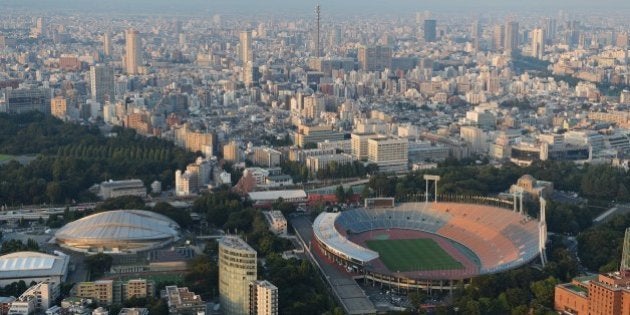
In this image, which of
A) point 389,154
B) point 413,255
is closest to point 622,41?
point 389,154

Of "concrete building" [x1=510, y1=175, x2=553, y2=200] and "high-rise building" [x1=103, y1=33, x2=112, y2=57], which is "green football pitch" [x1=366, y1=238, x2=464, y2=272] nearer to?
"concrete building" [x1=510, y1=175, x2=553, y2=200]

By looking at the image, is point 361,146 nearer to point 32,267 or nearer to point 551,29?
point 32,267

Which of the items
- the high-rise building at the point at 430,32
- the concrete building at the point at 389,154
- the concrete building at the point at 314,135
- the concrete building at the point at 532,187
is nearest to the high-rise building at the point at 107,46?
the high-rise building at the point at 430,32

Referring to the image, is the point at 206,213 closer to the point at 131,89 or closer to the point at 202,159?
the point at 202,159

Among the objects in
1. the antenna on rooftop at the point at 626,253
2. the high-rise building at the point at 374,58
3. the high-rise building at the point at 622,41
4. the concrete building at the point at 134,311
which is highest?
the high-rise building at the point at 622,41

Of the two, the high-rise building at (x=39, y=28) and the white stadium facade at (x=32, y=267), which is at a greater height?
the high-rise building at (x=39, y=28)

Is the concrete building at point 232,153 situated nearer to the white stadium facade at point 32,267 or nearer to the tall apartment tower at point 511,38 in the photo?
the white stadium facade at point 32,267

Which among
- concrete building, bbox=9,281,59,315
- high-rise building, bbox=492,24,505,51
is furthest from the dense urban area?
high-rise building, bbox=492,24,505,51
